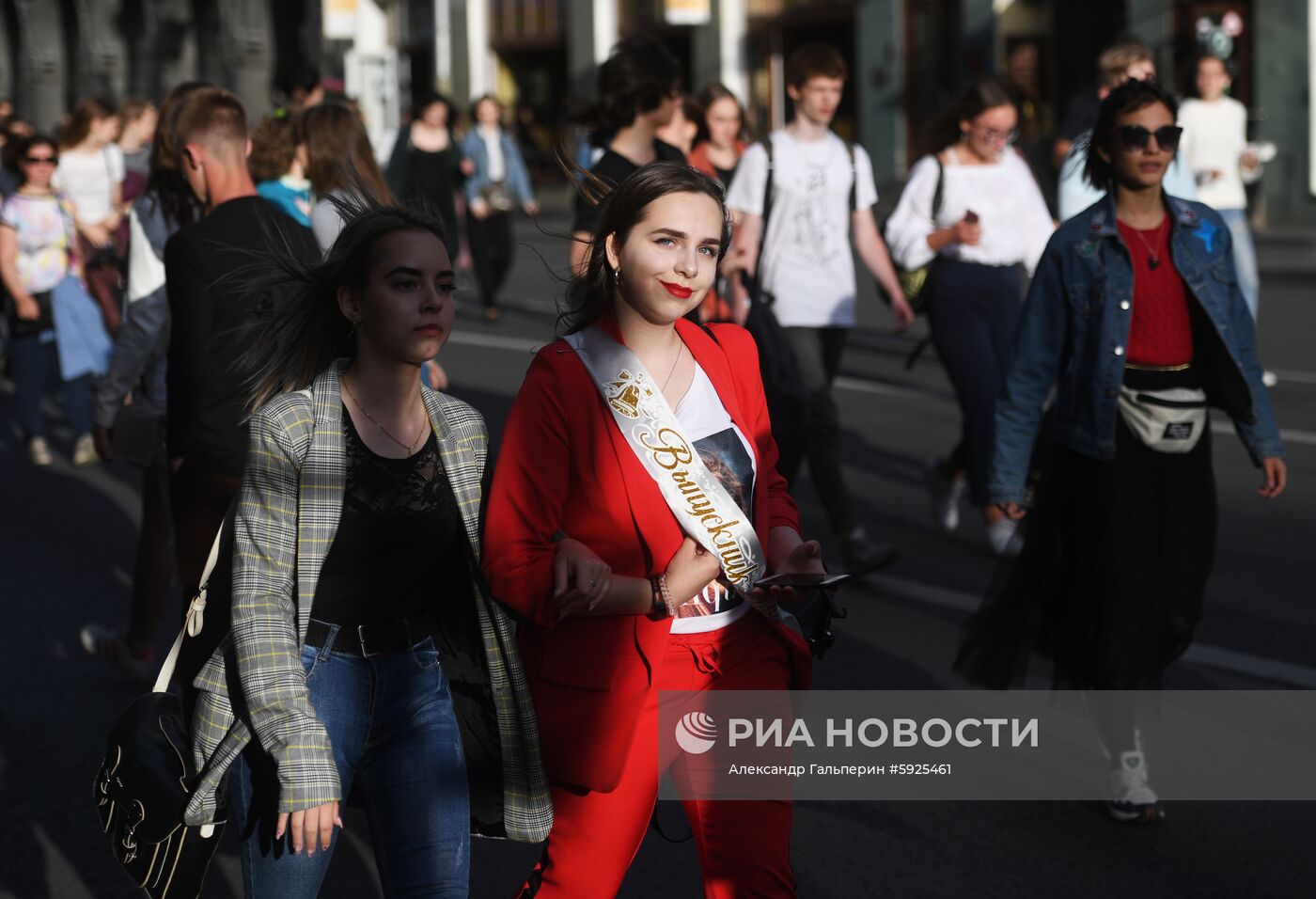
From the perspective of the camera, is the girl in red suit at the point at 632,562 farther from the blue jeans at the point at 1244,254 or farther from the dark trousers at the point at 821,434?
the blue jeans at the point at 1244,254

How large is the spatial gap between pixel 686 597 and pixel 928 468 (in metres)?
5.28

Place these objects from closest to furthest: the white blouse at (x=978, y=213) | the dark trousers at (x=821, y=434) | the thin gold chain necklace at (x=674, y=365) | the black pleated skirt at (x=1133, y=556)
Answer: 1. the thin gold chain necklace at (x=674, y=365)
2. the black pleated skirt at (x=1133, y=556)
3. the dark trousers at (x=821, y=434)
4. the white blouse at (x=978, y=213)

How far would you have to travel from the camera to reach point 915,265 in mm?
7441

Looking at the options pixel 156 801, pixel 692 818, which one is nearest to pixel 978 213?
pixel 692 818

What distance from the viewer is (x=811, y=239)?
721 centimetres

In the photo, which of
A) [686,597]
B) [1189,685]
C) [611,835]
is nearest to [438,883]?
[611,835]

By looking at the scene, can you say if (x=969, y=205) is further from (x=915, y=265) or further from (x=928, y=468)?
(x=928, y=468)

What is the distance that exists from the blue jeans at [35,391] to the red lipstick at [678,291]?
24.9ft

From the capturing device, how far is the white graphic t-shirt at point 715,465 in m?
3.07

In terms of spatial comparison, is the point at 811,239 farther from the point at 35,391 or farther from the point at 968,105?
the point at 35,391

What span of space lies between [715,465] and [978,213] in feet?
15.3

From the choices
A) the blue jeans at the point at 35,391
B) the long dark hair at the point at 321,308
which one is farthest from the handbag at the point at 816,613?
the blue jeans at the point at 35,391

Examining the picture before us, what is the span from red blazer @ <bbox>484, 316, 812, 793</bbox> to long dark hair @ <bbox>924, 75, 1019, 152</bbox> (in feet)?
15.1

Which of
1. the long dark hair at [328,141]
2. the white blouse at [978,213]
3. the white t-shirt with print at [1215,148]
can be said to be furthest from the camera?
the white t-shirt with print at [1215,148]
